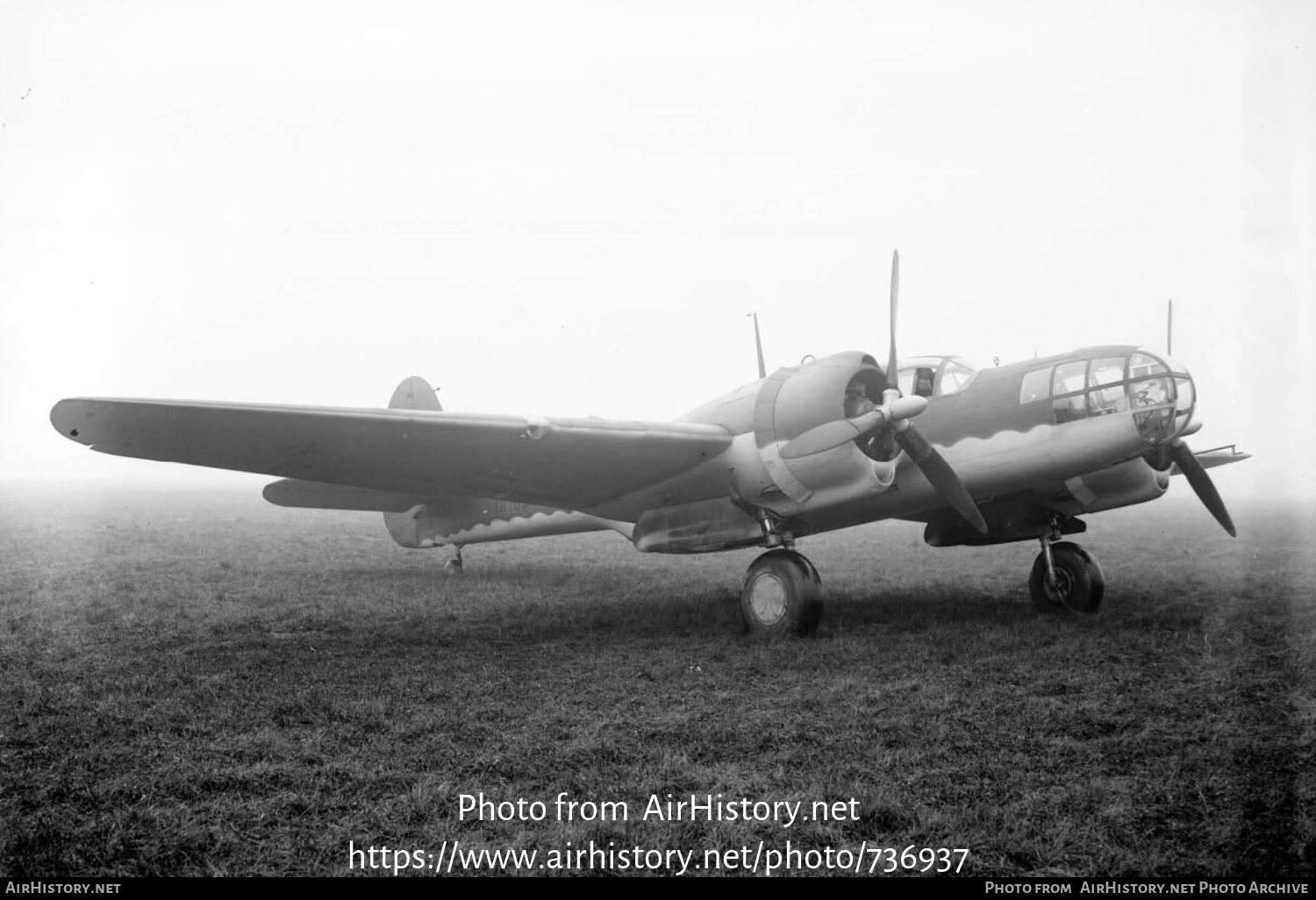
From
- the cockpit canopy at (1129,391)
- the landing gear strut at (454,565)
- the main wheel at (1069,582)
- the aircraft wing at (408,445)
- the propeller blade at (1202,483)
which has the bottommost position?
the landing gear strut at (454,565)

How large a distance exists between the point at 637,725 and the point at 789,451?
310 cm

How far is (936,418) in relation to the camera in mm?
8383

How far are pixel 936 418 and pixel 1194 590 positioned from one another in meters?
4.65

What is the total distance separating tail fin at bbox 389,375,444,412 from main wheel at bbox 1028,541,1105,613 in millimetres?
7515

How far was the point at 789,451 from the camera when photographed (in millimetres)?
7098

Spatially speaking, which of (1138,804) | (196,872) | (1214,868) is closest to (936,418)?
(1138,804)

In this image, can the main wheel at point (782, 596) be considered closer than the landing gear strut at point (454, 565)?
Yes

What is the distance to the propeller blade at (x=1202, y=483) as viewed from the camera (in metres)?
8.73

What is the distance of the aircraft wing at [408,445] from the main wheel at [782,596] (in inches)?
43.6

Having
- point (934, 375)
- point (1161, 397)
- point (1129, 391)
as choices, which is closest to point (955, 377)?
point (934, 375)

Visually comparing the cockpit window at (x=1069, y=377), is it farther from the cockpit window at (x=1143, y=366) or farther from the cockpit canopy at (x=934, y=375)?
the cockpit canopy at (x=934, y=375)

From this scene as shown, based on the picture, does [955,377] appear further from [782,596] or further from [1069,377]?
[782,596]

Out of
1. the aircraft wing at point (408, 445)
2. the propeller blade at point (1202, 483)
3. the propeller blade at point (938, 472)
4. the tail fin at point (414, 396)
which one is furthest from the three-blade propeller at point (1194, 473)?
the tail fin at point (414, 396)

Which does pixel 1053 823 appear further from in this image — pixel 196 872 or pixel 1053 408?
pixel 1053 408
